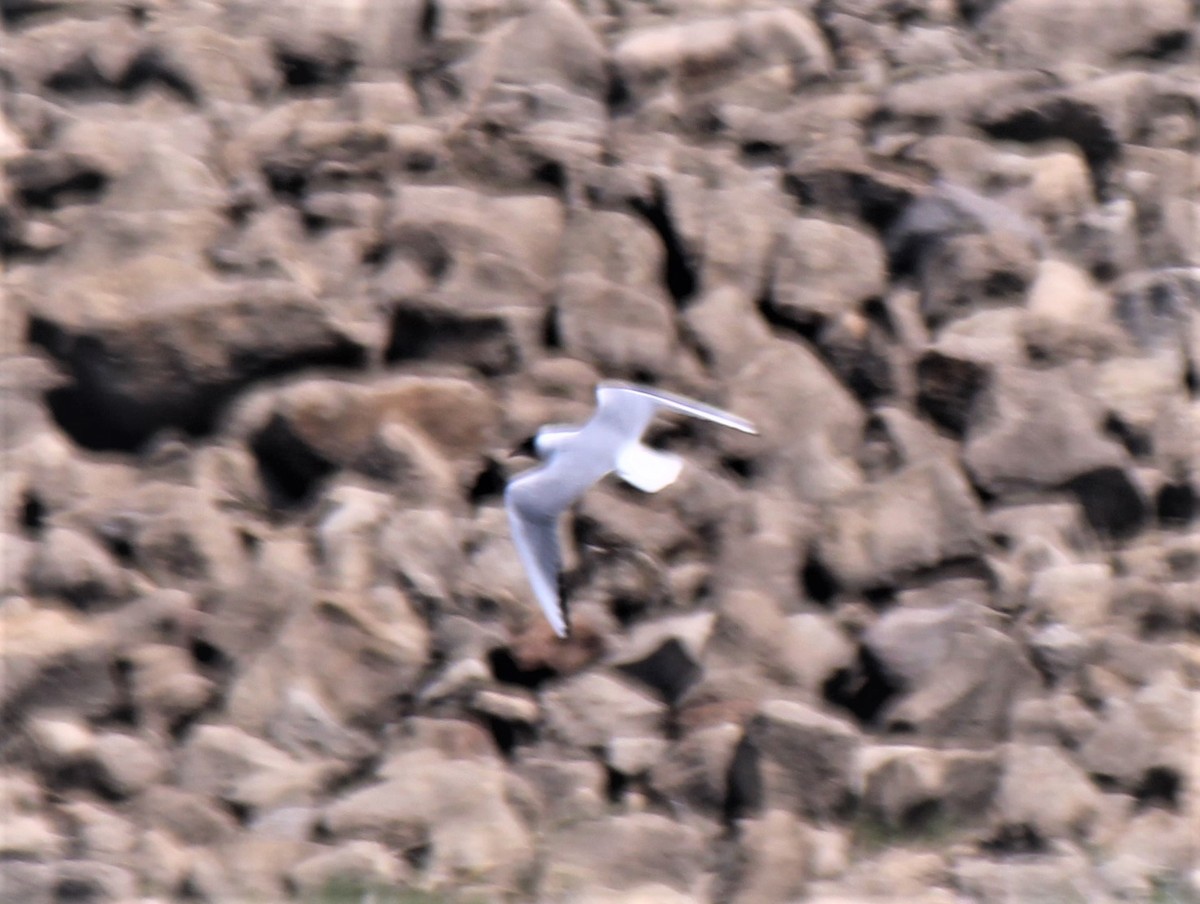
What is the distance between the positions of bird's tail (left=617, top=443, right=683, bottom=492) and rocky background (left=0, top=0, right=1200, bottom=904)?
2.75 ft

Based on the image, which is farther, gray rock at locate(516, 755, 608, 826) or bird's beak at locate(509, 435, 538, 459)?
bird's beak at locate(509, 435, 538, 459)

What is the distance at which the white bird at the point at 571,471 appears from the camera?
6074 mm

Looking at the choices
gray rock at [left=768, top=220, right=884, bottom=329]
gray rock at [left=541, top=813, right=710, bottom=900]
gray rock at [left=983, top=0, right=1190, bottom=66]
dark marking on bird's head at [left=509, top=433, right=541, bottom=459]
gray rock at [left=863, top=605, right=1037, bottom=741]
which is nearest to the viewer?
gray rock at [left=541, top=813, right=710, bottom=900]

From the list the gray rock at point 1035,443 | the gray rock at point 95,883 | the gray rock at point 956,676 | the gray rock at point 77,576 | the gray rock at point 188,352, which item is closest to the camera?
the gray rock at point 95,883

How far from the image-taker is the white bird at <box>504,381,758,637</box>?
6.07 meters

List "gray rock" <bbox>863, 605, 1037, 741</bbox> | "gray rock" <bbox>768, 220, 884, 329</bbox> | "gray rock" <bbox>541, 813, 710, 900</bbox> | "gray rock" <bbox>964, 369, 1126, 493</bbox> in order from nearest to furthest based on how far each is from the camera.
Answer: "gray rock" <bbox>541, 813, 710, 900</bbox>, "gray rock" <bbox>863, 605, 1037, 741</bbox>, "gray rock" <bbox>964, 369, 1126, 493</bbox>, "gray rock" <bbox>768, 220, 884, 329</bbox>

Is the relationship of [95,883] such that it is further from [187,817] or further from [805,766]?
[805,766]

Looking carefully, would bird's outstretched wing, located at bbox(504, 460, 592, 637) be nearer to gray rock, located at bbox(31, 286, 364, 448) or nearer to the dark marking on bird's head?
the dark marking on bird's head

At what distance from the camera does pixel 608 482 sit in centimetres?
741

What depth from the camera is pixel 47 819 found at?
21.5 feet

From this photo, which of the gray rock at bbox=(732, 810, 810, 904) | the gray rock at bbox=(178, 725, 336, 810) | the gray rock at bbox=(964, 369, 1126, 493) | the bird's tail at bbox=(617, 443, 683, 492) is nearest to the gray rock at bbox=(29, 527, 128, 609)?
the gray rock at bbox=(178, 725, 336, 810)

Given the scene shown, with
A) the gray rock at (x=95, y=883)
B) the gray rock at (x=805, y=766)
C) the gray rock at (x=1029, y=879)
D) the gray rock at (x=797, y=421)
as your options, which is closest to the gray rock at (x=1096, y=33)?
the gray rock at (x=797, y=421)

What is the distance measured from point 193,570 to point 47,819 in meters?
1.09

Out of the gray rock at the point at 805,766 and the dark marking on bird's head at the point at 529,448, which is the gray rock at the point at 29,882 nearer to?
the dark marking on bird's head at the point at 529,448
